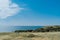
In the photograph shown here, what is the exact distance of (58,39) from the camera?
54.6 ft

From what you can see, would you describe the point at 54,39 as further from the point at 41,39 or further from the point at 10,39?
the point at 10,39

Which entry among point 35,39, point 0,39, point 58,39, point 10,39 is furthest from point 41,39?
point 0,39

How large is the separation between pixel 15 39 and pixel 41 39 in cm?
278

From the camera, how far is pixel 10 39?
1630 centimetres

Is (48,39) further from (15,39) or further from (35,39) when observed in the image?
(15,39)

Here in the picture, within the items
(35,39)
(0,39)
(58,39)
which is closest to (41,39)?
(35,39)

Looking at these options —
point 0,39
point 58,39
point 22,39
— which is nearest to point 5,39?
point 0,39

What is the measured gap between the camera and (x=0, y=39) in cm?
1642

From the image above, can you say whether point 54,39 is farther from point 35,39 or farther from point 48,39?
point 35,39

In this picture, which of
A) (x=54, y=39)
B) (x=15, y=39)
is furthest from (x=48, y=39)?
(x=15, y=39)

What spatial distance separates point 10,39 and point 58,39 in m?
5.17

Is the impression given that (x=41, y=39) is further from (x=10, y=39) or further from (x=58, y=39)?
(x=10, y=39)

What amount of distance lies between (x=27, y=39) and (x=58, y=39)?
337cm

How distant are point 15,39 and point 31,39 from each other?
5.61 feet
